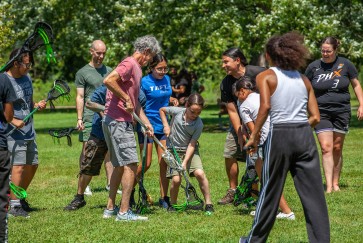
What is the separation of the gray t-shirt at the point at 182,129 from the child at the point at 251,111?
2.88ft

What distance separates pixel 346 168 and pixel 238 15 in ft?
39.3

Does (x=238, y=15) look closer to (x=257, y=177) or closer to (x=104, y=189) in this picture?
(x=104, y=189)

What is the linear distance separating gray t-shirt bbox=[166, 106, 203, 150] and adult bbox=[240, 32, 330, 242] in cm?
293

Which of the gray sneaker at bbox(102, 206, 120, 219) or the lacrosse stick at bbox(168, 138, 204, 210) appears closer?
the gray sneaker at bbox(102, 206, 120, 219)

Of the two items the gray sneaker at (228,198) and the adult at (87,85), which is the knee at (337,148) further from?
the adult at (87,85)

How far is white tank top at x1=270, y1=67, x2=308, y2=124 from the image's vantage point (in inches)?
269

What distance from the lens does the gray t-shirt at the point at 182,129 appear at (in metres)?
9.85

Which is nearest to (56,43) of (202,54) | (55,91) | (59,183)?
(202,54)

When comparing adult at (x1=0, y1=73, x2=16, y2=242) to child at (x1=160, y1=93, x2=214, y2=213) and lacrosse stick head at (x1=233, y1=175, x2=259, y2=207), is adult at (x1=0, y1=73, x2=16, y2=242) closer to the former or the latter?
child at (x1=160, y1=93, x2=214, y2=213)

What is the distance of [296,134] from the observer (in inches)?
268

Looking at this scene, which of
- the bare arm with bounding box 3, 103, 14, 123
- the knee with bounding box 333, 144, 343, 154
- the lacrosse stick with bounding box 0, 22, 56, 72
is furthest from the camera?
the knee with bounding box 333, 144, 343, 154

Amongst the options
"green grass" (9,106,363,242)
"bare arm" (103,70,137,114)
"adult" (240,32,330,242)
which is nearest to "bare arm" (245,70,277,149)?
"adult" (240,32,330,242)

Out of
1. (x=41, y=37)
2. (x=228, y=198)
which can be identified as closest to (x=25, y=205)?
(x=41, y=37)

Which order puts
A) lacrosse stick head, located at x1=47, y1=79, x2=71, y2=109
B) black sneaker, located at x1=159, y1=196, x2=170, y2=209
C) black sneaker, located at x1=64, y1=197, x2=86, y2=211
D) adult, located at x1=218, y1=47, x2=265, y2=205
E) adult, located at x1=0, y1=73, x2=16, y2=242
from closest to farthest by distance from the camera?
adult, located at x1=0, y1=73, x2=16, y2=242 < adult, located at x1=218, y1=47, x2=265, y2=205 < black sneaker, located at x1=64, y1=197, x2=86, y2=211 < black sneaker, located at x1=159, y1=196, x2=170, y2=209 < lacrosse stick head, located at x1=47, y1=79, x2=71, y2=109
